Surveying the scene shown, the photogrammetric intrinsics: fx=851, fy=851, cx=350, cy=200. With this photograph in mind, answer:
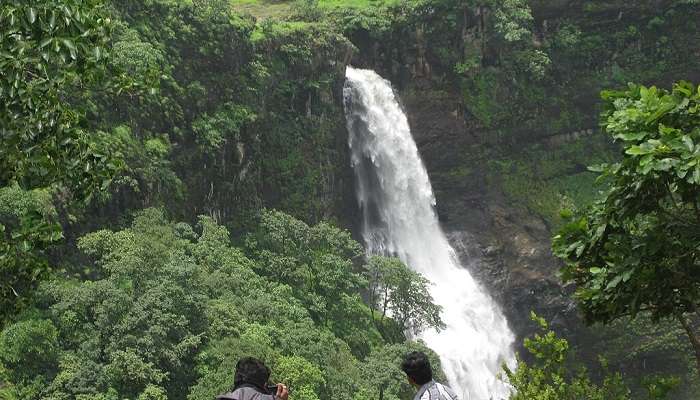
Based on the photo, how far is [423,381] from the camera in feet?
18.4

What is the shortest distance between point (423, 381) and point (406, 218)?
30.5 metres

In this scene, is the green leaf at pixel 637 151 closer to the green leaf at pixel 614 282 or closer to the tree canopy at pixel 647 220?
the tree canopy at pixel 647 220

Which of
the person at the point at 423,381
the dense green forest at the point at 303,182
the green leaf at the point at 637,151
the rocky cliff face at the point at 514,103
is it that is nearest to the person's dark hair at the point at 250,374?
the person at the point at 423,381

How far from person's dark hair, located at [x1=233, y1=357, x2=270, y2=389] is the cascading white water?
28938 mm

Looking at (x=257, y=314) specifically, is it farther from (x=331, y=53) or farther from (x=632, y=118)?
(x=632, y=118)

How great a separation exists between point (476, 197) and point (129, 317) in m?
23.2

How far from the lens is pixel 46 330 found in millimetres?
17062

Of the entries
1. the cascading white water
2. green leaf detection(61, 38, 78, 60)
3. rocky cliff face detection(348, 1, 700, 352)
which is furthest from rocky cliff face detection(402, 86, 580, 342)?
green leaf detection(61, 38, 78, 60)

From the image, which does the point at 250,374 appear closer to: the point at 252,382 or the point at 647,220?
the point at 252,382

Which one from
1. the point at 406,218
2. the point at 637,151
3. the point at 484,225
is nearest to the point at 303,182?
the point at 406,218

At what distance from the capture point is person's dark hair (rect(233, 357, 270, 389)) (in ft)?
16.2

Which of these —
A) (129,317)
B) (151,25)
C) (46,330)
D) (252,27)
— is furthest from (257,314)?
(252,27)

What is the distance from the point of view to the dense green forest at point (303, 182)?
6141 millimetres

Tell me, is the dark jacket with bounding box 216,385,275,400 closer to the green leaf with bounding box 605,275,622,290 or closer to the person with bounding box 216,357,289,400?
the person with bounding box 216,357,289,400
